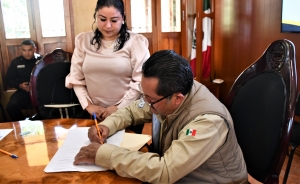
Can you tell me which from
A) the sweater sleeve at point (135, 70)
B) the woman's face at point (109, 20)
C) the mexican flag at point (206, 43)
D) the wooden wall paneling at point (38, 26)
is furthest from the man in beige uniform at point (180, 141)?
the wooden wall paneling at point (38, 26)

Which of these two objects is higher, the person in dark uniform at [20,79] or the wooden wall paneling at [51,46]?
the wooden wall paneling at [51,46]

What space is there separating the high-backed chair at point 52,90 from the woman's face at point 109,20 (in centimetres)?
46

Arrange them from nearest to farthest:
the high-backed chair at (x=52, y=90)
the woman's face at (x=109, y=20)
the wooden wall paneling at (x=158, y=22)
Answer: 1. the woman's face at (x=109, y=20)
2. the high-backed chair at (x=52, y=90)
3. the wooden wall paneling at (x=158, y=22)

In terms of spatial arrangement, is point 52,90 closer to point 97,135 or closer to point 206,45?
point 97,135

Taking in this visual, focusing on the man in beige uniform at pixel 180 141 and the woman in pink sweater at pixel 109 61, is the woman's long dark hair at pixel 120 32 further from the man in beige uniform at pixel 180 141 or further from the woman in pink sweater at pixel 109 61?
the man in beige uniform at pixel 180 141

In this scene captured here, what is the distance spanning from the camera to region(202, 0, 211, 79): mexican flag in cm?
356

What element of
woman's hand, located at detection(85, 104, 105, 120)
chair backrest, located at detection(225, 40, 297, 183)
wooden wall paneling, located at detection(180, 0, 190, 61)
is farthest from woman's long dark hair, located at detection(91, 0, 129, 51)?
wooden wall paneling, located at detection(180, 0, 190, 61)

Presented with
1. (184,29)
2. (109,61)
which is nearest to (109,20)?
(109,61)

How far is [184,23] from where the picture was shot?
13.2ft

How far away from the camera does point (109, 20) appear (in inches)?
60.8

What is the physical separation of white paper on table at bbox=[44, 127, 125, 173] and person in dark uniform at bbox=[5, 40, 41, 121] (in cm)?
223

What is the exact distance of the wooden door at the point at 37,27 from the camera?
333 centimetres

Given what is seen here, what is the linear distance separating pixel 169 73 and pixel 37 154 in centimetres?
63

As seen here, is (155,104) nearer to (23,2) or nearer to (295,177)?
(295,177)
